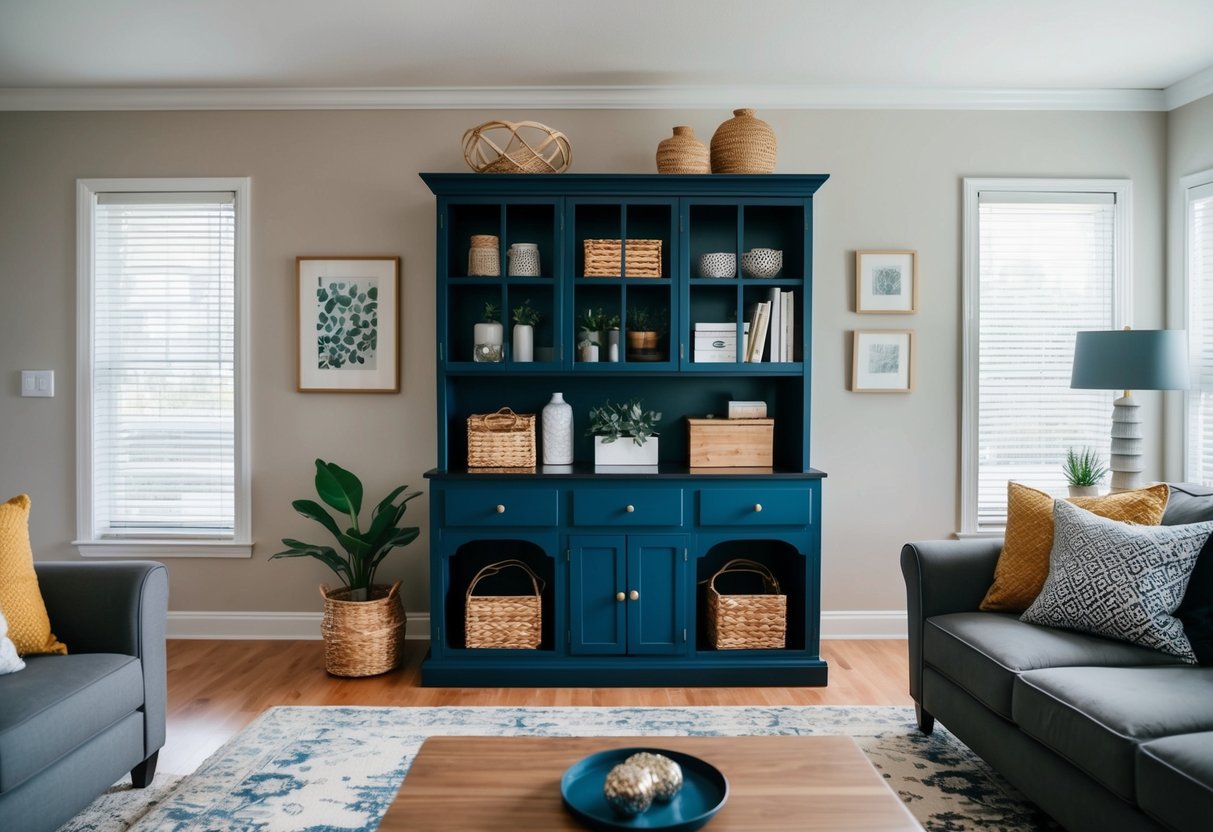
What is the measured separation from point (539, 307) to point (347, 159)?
46.3 inches

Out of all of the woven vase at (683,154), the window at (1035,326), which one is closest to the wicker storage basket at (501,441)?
the woven vase at (683,154)

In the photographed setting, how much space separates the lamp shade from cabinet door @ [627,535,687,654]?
6.02 ft

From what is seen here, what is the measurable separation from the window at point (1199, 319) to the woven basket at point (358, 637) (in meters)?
3.76

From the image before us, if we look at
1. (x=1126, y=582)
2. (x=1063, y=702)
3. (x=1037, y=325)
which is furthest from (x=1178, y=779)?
(x=1037, y=325)

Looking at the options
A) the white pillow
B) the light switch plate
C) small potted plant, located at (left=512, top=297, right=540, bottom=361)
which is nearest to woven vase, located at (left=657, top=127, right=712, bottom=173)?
small potted plant, located at (left=512, top=297, right=540, bottom=361)

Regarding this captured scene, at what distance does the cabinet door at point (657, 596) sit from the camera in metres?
3.40

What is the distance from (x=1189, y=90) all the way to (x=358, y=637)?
14.7ft

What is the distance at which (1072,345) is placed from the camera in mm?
3980

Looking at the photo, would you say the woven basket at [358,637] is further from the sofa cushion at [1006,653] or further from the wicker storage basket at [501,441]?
the sofa cushion at [1006,653]

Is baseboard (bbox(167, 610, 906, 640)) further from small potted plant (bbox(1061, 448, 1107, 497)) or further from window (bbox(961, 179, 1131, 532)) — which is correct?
small potted plant (bbox(1061, 448, 1107, 497))

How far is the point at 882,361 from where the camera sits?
394 centimetres

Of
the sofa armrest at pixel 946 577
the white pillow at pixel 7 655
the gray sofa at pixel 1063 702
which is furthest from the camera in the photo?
the sofa armrest at pixel 946 577

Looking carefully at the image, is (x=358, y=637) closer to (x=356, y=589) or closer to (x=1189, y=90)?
(x=356, y=589)

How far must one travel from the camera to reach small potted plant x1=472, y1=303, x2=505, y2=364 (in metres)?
3.53
